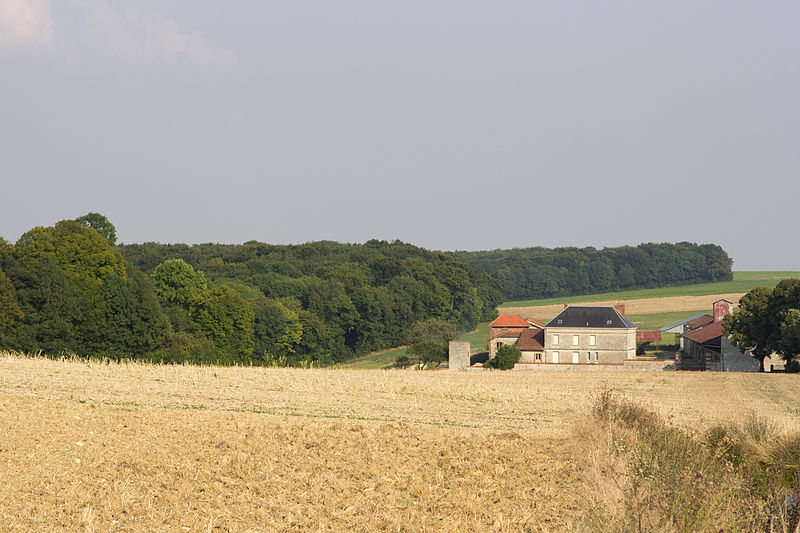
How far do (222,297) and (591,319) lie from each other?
35750mm

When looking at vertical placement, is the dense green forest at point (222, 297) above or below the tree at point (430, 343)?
above

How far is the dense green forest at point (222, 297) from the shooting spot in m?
50.3

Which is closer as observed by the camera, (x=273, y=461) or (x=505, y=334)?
(x=273, y=461)

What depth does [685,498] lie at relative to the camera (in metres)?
10.8

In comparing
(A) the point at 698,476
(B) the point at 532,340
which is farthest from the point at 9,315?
(B) the point at 532,340

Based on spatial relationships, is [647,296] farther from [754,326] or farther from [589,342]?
[754,326]

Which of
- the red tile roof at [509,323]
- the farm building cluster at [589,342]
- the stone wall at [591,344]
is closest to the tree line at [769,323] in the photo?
the farm building cluster at [589,342]

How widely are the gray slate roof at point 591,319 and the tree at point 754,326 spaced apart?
12.9 meters

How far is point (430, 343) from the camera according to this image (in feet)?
242

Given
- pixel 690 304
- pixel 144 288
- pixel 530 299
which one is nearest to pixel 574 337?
pixel 144 288

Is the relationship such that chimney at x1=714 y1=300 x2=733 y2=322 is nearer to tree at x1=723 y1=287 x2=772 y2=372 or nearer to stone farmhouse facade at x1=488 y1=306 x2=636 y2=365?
stone farmhouse facade at x1=488 y1=306 x2=636 y2=365

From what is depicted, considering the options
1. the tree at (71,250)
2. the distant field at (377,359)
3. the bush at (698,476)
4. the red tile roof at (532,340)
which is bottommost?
the distant field at (377,359)

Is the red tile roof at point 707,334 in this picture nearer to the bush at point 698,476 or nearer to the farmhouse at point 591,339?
the farmhouse at point 591,339

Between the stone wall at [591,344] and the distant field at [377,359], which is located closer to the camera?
the stone wall at [591,344]
